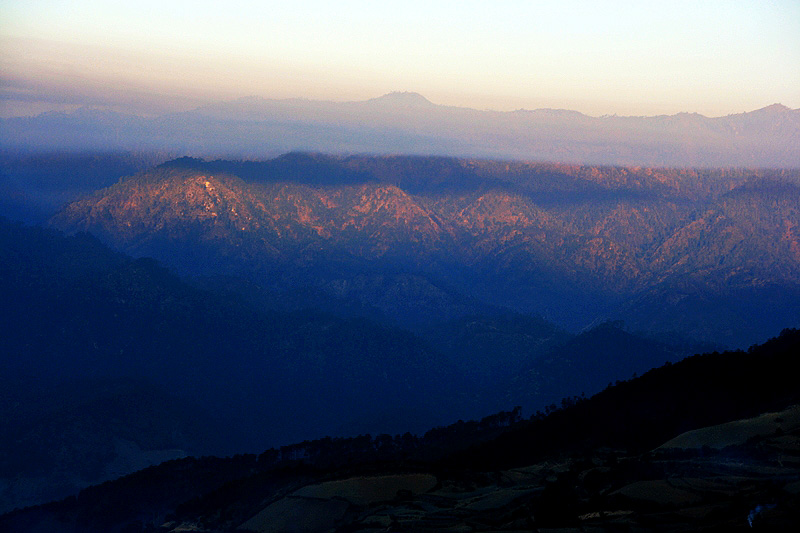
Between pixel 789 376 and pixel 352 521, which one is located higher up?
pixel 789 376

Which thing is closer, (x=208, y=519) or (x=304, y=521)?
(x=304, y=521)

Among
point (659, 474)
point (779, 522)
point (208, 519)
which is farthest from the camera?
point (208, 519)

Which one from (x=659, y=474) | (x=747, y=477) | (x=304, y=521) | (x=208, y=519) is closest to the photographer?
(x=747, y=477)

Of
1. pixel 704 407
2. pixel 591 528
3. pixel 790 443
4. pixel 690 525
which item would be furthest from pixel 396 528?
pixel 704 407

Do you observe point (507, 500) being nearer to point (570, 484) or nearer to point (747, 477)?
point (570, 484)

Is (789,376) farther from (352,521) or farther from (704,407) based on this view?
(352,521)

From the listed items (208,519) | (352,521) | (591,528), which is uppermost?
(591,528)

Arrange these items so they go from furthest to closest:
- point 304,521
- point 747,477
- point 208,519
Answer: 1. point 208,519
2. point 304,521
3. point 747,477

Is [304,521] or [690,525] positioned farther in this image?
[304,521]

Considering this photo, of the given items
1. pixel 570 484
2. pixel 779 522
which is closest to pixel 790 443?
pixel 570 484
